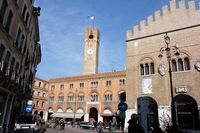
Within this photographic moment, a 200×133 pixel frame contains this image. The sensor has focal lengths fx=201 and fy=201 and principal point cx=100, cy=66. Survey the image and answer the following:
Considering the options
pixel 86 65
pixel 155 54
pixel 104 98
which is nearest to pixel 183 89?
pixel 155 54

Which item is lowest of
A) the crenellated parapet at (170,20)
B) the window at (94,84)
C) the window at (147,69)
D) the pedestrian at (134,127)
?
the pedestrian at (134,127)

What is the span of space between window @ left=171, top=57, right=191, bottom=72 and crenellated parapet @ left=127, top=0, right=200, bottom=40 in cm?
413

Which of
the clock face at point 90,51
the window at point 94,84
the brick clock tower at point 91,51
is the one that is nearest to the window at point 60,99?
the window at point 94,84

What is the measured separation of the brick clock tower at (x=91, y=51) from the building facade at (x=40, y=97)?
1349 centimetres

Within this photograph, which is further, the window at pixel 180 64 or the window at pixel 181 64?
the window at pixel 180 64

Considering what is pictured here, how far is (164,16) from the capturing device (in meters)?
26.3

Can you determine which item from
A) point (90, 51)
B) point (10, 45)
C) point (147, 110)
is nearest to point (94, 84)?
point (90, 51)

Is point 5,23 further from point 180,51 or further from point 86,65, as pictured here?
point 86,65

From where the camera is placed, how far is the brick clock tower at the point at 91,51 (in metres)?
64.6

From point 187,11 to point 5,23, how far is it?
20.8 m

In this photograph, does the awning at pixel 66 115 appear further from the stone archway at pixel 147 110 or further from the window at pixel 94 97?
the stone archway at pixel 147 110

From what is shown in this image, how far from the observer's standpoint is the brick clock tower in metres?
64.6

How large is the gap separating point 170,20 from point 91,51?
141 feet

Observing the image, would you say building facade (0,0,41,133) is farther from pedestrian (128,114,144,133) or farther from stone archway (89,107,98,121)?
stone archway (89,107,98,121)
